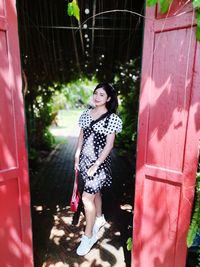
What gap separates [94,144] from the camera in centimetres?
279

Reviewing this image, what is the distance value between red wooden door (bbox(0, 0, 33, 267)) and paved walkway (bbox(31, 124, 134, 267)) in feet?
2.00

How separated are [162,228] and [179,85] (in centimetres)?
146

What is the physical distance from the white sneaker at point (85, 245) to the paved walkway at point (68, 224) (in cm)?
6

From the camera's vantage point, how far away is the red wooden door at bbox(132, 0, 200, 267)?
1885 millimetres

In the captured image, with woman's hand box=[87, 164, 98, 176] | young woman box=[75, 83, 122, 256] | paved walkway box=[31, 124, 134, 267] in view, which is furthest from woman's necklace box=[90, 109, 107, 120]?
paved walkway box=[31, 124, 134, 267]

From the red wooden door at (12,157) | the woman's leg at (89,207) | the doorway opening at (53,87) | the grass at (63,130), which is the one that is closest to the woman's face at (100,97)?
the doorway opening at (53,87)

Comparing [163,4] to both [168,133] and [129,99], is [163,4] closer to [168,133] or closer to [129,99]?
[168,133]

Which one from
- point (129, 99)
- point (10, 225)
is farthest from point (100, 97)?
point (129, 99)

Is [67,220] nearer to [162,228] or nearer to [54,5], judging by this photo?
[162,228]

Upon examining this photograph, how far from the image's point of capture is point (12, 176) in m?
2.17

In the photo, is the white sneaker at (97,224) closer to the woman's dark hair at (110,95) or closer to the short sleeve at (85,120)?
the short sleeve at (85,120)

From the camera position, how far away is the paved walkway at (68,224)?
9.50 feet

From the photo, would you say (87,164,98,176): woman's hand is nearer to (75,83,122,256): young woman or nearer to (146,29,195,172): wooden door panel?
(75,83,122,256): young woman

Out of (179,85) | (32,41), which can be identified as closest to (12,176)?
(179,85)
